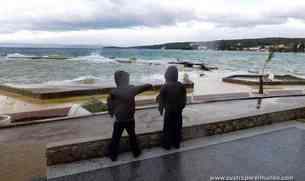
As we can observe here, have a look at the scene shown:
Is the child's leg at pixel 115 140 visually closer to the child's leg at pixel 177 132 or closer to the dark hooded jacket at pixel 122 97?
the dark hooded jacket at pixel 122 97

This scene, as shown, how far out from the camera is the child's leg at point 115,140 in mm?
4090

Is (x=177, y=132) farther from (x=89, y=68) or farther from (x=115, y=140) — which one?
(x=89, y=68)

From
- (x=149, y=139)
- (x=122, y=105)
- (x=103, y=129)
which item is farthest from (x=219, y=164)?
(x=103, y=129)

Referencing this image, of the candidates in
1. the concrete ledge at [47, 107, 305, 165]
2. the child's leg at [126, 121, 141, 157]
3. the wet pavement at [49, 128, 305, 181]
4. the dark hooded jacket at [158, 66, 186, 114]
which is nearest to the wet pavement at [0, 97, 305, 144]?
the concrete ledge at [47, 107, 305, 165]

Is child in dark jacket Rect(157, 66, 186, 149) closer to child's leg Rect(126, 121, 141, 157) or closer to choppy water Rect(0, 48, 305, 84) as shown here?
child's leg Rect(126, 121, 141, 157)

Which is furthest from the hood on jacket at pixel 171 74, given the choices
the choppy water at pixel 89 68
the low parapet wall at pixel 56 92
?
the choppy water at pixel 89 68

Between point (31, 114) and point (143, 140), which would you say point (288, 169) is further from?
point (31, 114)

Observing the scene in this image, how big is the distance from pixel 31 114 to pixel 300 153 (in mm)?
7559

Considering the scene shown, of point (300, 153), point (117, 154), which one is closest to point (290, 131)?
point (300, 153)

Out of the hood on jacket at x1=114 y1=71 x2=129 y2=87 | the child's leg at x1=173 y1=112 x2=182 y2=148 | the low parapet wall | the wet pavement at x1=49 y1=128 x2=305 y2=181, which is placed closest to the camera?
the wet pavement at x1=49 y1=128 x2=305 y2=181

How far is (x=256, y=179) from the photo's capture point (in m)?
3.48

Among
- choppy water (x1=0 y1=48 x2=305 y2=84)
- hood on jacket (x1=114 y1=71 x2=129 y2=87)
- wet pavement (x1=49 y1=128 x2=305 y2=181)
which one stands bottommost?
choppy water (x1=0 y1=48 x2=305 y2=84)

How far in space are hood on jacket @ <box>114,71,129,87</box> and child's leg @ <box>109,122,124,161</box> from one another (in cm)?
61

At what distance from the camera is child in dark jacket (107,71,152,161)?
13.0 feet
